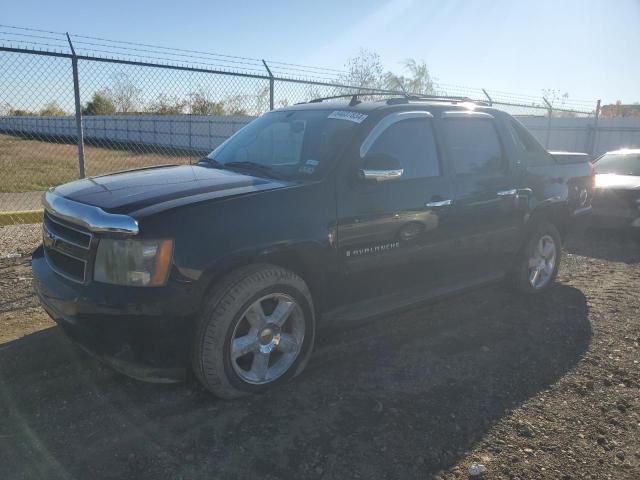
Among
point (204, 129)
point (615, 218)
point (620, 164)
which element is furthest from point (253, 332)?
point (204, 129)

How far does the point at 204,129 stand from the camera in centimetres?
2575

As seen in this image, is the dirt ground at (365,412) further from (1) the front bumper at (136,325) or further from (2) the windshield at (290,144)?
(2) the windshield at (290,144)

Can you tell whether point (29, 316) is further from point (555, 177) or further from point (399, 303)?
point (555, 177)

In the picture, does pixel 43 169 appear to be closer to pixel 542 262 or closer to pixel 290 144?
pixel 290 144

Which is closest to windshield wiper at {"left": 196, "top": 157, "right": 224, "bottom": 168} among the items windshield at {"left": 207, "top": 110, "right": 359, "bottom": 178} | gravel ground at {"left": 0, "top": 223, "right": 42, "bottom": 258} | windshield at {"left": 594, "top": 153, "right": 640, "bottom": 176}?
windshield at {"left": 207, "top": 110, "right": 359, "bottom": 178}

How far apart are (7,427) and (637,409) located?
3714mm


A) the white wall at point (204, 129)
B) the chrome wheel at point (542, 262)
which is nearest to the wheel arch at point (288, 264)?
the chrome wheel at point (542, 262)

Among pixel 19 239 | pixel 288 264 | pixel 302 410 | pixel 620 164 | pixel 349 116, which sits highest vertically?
pixel 349 116

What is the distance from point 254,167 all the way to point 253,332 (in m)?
1.29

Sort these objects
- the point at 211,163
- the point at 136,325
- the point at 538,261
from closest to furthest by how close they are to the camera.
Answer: the point at 136,325 → the point at 211,163 → the point at 538,261

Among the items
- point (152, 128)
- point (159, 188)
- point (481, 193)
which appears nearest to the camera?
point (159, 188)

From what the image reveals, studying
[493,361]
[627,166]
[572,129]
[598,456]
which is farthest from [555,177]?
[572,129]

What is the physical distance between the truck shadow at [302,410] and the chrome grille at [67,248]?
2.54ft

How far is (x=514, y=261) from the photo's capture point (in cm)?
505
